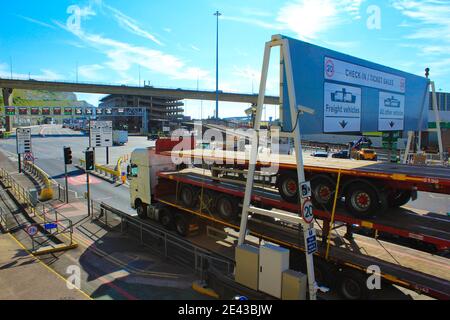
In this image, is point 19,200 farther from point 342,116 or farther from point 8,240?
point 342,116

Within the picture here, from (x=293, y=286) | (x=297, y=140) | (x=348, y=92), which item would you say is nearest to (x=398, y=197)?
(x=348, y=92)

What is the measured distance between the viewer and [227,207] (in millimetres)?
12516

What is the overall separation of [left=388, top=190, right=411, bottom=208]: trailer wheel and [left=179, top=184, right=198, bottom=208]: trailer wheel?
24.1 feet

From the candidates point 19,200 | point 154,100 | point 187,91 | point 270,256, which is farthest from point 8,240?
point 154,100

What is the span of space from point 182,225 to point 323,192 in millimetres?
7272

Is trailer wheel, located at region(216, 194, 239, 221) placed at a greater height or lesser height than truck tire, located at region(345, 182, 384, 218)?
lesser

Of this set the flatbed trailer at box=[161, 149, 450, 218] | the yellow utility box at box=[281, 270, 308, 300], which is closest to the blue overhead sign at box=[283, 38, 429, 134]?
the flatbed trailer at box=[161, 149, 450, 218]

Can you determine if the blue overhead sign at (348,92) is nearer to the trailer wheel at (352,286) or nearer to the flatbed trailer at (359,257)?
the flatbed trailer at (359,257)

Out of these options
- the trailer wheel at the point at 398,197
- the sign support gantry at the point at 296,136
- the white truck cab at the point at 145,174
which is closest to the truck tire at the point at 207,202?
the white truck cab at the point at 145,174

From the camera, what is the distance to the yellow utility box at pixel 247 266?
954 centimetres

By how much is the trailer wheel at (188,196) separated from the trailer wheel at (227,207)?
5.39 feet

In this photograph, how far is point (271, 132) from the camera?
938 centimetres

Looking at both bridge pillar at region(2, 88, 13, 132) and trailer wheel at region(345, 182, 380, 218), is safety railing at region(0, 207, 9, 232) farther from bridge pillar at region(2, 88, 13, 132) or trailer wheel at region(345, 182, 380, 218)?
bridge pillar at region(2, 88, 13, 132)

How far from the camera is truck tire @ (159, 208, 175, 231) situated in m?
15.4
